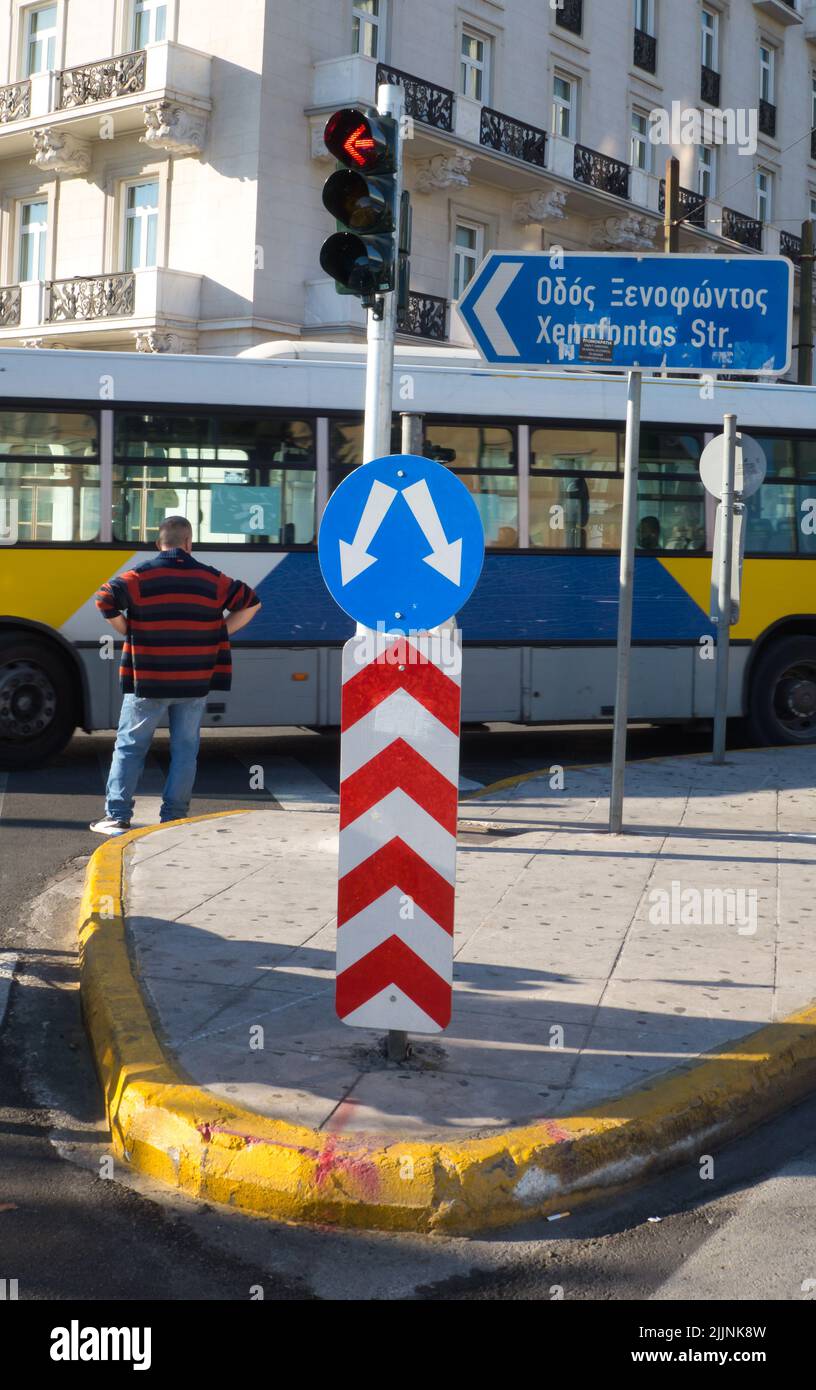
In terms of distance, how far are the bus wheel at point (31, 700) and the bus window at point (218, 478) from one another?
1.12 meters

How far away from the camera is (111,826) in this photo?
905 centimetres

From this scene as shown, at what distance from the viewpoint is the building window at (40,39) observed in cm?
3042

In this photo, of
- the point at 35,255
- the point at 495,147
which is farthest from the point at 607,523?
the point at 35,255

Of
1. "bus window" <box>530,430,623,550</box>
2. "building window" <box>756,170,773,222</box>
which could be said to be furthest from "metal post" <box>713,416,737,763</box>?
"building window" <box>756,170,773,222</box>

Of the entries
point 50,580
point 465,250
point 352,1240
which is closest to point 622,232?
point 465,250

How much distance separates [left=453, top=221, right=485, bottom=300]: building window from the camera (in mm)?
30938

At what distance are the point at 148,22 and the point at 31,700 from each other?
21494 mm

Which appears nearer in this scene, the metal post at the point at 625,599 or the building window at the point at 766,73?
the metal post at the point at 625,599

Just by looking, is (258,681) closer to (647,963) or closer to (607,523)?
(607,523)

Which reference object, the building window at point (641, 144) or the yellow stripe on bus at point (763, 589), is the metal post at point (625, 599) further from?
the building window at point (641, 144)

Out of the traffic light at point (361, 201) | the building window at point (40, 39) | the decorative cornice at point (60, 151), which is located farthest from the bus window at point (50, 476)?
the building window at point (40, 39)

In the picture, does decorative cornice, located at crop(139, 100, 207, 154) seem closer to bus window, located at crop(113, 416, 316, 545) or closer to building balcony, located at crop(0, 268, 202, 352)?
building balcony, located at crop(0, 268, 202, 352)

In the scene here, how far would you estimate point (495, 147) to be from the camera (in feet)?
100

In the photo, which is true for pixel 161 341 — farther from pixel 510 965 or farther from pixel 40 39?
pixel 510 965
